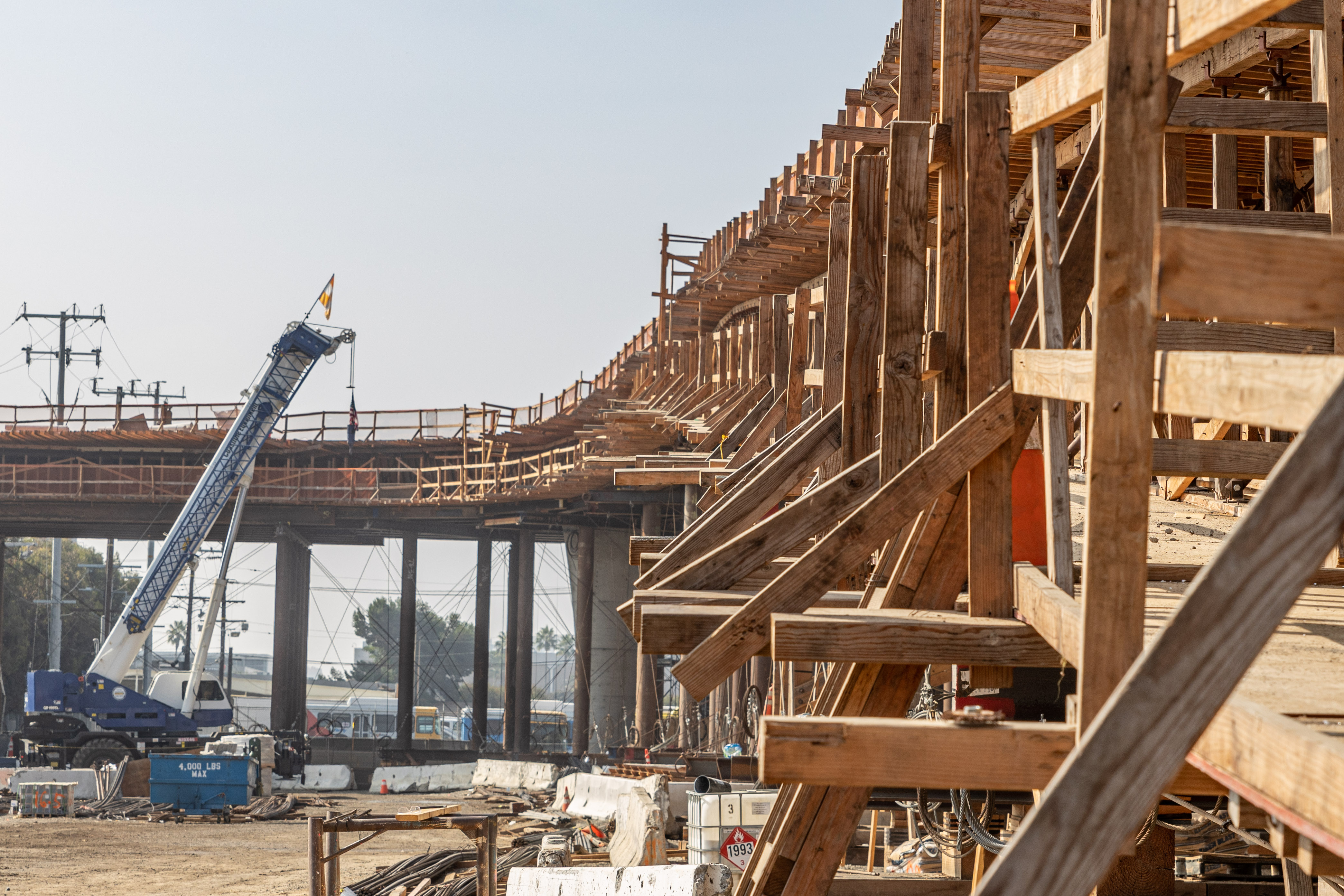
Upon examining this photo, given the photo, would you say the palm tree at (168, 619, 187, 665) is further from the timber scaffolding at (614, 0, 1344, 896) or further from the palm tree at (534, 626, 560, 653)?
the timber scaffolding at (614, 0, 1344, 896)

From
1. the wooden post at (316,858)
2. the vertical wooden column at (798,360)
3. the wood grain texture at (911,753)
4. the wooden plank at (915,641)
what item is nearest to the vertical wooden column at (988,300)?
the wooden plank at (915,641)

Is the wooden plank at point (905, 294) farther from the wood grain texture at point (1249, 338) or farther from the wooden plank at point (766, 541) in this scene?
the wood grain texture at point (1249, 338)

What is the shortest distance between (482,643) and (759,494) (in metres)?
34.0

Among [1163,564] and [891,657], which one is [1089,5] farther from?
[891,657]

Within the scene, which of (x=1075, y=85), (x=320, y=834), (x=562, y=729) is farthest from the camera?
(x=562, y=729)

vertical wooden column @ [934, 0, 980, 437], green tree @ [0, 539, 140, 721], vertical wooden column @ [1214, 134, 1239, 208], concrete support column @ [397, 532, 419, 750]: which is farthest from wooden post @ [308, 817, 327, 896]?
green tree @ [0, 539, 140, 721]

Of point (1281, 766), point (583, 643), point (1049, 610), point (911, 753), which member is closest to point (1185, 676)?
point (1281, 766)

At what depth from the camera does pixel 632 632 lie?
190 inches

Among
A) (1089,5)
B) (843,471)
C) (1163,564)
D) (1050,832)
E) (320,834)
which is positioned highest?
(1089,5)

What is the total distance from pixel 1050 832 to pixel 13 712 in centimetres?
5906

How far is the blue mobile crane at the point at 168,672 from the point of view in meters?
31.6

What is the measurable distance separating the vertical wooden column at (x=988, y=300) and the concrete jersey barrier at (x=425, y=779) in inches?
1166

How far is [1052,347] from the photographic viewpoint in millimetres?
3496

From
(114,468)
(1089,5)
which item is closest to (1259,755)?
(1089,5)
